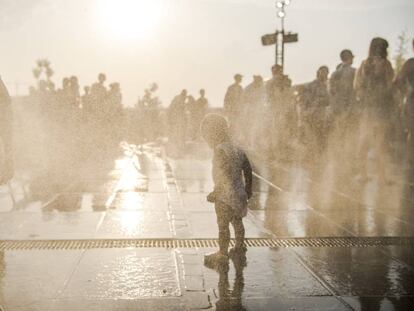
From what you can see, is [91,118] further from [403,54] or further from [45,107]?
[403,54]

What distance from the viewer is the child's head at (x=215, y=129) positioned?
14.8ft

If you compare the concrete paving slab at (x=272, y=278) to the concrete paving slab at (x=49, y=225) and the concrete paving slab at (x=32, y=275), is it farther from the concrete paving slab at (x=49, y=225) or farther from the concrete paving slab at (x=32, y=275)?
the concrete paving slab at (x=49, y=225)

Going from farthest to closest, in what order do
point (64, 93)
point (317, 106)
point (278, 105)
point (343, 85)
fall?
point (64, 93) < point (278, 105) < point (317, 106) < point (343, 85)

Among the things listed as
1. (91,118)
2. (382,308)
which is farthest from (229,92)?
(382,308)

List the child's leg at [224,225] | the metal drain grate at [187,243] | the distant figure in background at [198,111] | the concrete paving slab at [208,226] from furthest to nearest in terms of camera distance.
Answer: the distant figure in background at [198,111] < the concrete paving slab at [208,226] < the metal drain grate at [187,243] < the child's leg at [224,225]

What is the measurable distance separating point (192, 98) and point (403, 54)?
2582cm

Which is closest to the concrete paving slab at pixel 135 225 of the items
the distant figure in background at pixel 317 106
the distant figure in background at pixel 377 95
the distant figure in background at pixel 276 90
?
the distant figure in background at pixel 377 95

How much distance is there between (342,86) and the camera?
10312 millimetres

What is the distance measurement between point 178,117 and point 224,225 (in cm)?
1544

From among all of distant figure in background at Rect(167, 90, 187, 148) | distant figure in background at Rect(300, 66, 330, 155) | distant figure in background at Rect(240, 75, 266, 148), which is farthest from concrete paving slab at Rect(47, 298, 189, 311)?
distant figure in background at Rect(167, 90, 187, 148)

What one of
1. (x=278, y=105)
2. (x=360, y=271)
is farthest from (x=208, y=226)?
(x=278, y=105)

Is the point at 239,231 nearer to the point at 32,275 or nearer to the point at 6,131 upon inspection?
the point at 32,275

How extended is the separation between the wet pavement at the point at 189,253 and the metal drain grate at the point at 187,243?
1.5 inches

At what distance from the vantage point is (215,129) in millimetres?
4512
